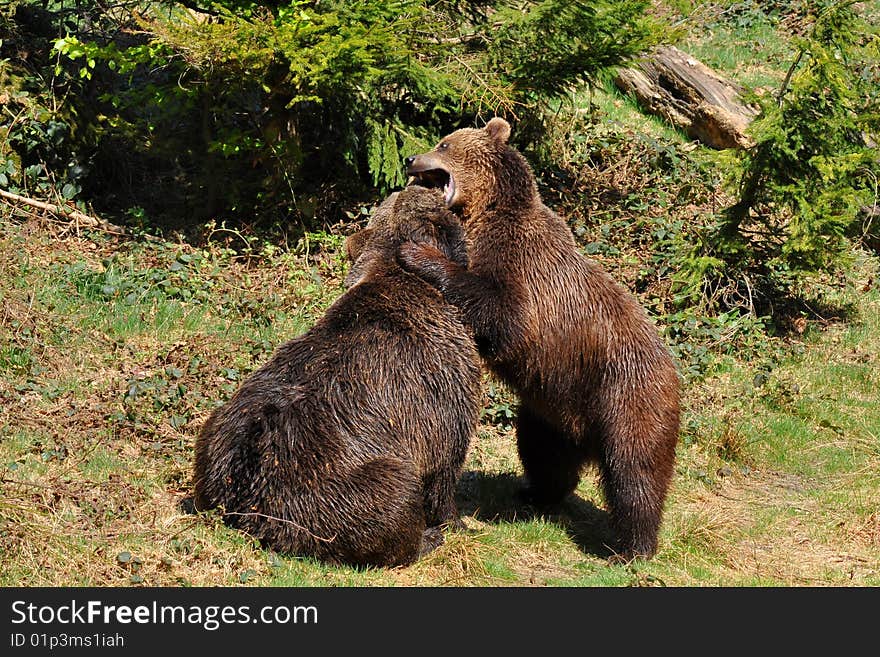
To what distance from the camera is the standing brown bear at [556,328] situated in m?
6.63

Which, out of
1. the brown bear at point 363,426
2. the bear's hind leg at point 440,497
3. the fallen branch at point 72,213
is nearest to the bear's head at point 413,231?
the brown bear at point 363,426

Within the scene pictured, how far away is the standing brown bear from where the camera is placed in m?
6.63

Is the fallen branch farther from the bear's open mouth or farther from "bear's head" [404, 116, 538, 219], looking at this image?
"bear's head" [404, 116, 538, 219]

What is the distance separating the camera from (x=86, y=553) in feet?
18.5

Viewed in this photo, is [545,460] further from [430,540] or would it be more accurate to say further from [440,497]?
[430,540]

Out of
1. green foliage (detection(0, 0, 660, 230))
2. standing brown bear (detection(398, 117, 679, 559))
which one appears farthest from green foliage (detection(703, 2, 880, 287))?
standing brown bear (detection(398, 117, 679, 559))

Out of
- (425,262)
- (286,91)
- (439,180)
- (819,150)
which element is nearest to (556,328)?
(425,262)

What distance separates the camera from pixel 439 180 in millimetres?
7152

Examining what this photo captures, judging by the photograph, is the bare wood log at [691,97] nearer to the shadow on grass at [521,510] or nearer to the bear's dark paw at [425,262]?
the shadow on grass at [521,510]

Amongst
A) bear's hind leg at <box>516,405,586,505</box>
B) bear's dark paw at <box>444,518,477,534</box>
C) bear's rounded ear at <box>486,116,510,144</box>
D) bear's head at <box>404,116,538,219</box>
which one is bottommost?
bear's dark paw at <box>444,518,477,534</box>

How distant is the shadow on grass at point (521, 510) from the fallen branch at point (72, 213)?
434 cm

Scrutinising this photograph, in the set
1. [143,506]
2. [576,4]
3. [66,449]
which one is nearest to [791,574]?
[143,506]

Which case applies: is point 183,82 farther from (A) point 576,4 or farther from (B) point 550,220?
(B) point 550,220

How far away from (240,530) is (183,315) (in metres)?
3.62
